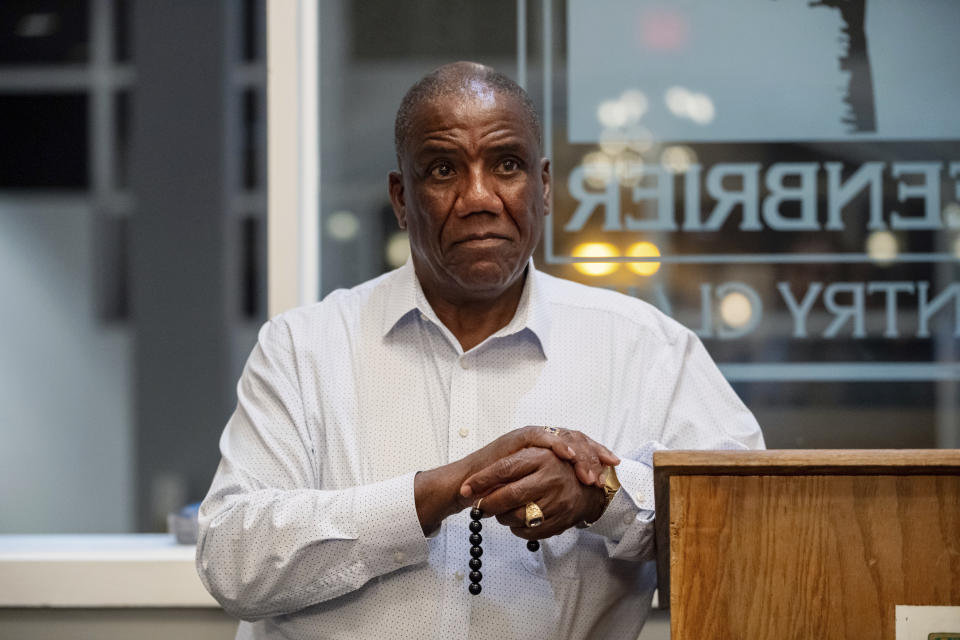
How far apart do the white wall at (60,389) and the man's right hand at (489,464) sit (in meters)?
1.56

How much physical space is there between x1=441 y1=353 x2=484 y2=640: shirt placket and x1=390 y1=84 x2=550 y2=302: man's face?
0.52 feet

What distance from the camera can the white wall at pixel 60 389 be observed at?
278 centimetres

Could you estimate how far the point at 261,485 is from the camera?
1630mm

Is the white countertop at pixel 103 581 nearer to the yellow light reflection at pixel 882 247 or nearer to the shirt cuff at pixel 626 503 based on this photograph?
the shirt cuff at pixel 626 503

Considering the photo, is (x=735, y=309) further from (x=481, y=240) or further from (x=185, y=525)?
(x=185, y=525)

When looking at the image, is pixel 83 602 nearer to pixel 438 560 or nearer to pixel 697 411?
pixel 438 560

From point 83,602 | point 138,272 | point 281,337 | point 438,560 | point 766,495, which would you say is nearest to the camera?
point 766,495

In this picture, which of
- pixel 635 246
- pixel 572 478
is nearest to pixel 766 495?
pixel 572 478

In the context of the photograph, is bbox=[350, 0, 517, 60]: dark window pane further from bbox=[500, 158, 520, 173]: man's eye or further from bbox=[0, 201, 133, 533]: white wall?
bbox=[500, 158, 520, 173]: man's eye

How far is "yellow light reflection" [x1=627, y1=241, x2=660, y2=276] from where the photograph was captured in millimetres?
2662

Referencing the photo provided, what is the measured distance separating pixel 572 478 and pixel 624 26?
1.64 meters

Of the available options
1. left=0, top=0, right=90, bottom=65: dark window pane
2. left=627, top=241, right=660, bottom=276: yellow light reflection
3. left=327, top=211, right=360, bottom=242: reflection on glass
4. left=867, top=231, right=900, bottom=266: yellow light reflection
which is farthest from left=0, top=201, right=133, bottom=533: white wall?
left=867, top=231, right=900, bottom=266: yellow light reflection

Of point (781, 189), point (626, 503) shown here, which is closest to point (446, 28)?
point (781, 189)

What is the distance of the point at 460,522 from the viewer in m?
1.65
